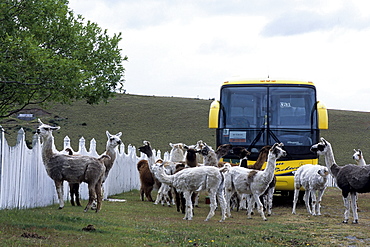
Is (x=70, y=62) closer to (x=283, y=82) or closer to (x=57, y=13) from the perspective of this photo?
(x=57, y=13)

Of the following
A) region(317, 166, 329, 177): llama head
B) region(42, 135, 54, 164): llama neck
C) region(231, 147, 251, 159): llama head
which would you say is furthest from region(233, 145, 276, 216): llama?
region(42, 135, 54, 164): llama neck

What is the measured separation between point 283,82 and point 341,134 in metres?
54.0

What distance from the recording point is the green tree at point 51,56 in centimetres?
1143

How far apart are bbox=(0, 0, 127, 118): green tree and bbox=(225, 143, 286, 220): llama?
4.36 m

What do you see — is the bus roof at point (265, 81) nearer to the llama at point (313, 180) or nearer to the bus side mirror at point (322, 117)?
the bus side mirror at point (322, 117)

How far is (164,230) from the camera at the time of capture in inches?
411

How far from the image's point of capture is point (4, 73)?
37.0ft

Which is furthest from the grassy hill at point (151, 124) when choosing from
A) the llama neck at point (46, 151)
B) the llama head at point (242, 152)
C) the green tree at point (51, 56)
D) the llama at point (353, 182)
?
the llama at point (353, 182)

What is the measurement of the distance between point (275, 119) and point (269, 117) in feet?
0.66

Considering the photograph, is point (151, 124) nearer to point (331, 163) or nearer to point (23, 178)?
point (331, 163)

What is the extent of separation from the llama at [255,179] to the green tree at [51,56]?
4362 mm

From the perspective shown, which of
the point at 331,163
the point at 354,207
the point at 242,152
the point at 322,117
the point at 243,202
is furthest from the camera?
the point at 322,117

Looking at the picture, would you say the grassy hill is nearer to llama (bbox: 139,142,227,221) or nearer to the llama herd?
the llama herd

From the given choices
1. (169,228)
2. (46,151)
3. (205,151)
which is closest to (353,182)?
(205,151)
